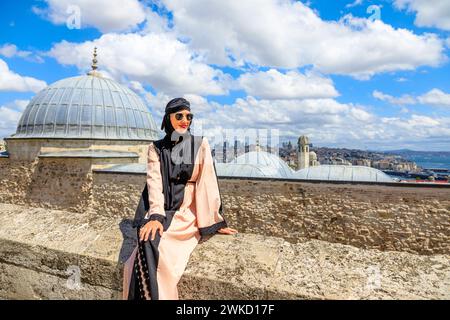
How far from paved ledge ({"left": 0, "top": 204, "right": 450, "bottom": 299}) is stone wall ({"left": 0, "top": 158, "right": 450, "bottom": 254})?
1602 millimetres

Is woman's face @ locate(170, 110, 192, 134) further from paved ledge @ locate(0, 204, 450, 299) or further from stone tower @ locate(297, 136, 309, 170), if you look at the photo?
stone tower @ locate(297, 136, 309, 170)

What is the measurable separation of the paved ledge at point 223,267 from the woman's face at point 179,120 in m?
1.01

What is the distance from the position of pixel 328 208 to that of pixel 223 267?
493cm

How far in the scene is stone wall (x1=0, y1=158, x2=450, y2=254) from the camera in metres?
5.73

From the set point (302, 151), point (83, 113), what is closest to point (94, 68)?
point (83, 113)

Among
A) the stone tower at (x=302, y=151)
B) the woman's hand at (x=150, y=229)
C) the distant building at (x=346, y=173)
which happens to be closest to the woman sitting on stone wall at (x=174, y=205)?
the woman's hand at (x=150, y=229)

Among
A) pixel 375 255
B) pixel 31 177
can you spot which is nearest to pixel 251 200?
pixel 375 255

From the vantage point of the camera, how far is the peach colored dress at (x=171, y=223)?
202 cm

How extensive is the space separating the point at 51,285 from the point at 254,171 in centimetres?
661

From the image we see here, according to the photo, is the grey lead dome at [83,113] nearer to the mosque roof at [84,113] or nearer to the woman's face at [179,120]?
the mosque roof at [84,113]

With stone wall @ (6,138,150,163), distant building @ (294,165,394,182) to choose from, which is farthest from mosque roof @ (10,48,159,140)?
distant building @ (294,165,394,182)

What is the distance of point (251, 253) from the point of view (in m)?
2.30

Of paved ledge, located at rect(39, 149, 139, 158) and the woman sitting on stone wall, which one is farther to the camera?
paved ledge, located at rect(39, 149, 139, 158)
